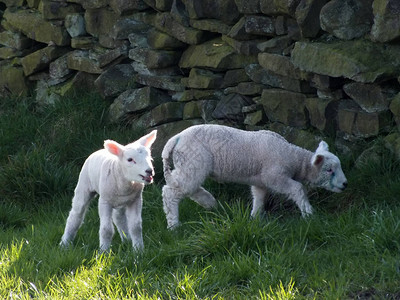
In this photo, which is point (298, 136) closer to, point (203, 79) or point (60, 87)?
point (203, 79)

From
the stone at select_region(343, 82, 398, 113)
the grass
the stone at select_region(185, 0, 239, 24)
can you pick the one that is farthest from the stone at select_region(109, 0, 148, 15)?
the stone at select_region(343, 82, 398, 113)

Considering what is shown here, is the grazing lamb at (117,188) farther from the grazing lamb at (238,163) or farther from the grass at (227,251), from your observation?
the grazing lamb at (238,163)

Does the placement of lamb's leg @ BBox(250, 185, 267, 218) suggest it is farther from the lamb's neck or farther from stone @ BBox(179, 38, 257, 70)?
stone @ BBox(179, 38, 257, 70)

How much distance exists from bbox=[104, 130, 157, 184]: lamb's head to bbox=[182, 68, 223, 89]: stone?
8.33 ft

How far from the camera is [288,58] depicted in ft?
26.6

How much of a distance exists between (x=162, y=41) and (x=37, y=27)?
8.13ft

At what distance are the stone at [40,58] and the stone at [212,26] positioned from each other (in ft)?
8.80

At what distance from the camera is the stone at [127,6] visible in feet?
32.2

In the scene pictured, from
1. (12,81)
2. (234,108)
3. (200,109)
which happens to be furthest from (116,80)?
(12,81)

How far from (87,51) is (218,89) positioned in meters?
2.40

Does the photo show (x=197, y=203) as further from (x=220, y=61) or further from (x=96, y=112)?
(x=96, y=112)

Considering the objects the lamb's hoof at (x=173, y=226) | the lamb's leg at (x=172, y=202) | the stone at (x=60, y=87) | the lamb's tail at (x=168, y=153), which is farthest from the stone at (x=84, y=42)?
the lamb's hoof at (x=173, y=226)

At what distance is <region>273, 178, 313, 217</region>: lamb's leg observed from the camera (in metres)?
7.27

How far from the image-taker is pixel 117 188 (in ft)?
22.0
